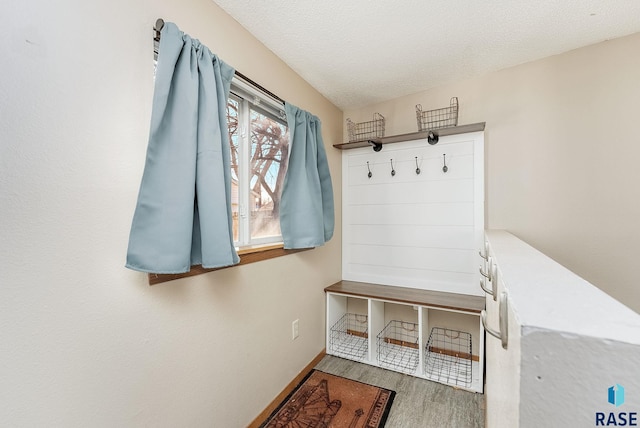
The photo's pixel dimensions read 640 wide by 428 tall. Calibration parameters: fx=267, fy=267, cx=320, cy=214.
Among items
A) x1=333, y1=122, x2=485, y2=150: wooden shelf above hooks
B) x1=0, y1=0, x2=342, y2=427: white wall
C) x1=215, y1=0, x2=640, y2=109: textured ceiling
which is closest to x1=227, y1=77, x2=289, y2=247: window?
x1=0, y1=0, x2=342, y2=427: white wall

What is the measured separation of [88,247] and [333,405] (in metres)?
1.61

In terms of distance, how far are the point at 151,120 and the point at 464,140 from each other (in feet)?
6.90

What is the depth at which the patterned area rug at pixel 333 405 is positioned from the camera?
155 centimetres

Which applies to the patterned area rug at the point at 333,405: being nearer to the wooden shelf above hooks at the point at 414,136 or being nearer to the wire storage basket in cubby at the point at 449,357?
the wire storage basket in cubby at the point at 449,357

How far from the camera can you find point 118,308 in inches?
37.7

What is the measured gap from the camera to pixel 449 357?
7.10 ft

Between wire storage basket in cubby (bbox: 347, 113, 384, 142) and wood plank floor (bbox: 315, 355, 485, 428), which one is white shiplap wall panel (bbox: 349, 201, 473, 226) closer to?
wire storage basket in cubby (bbox: 347, 113, 384, 142)

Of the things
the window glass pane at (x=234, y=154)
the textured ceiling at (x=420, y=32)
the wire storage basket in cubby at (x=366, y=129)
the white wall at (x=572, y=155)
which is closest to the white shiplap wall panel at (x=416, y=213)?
the white wall at (x=572, y=155)

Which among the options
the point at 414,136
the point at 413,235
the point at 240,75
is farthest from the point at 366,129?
the point at 240,75

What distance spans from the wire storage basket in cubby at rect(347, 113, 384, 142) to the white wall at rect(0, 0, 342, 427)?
56.3 inches

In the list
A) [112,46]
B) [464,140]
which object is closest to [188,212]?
[112,46]

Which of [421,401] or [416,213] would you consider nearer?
[421,401]

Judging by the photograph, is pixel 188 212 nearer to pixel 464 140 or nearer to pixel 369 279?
pixel 369 279

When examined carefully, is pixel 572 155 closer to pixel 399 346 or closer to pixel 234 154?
pixel 399 346
